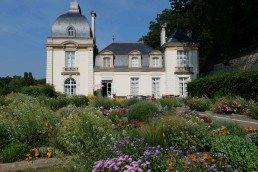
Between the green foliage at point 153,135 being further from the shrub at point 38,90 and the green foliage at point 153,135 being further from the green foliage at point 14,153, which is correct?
the shrub at point 38,90

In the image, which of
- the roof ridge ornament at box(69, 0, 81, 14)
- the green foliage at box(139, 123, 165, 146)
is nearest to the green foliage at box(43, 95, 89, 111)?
the green foliage at box(139, 123, 165, 146)

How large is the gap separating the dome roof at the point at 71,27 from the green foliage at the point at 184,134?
25.1 metres

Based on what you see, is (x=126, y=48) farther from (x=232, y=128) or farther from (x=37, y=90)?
(x=232, y=128)

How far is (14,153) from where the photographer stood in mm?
5188

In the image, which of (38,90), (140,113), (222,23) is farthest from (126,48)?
(140,113)

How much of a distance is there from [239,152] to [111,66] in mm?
25277

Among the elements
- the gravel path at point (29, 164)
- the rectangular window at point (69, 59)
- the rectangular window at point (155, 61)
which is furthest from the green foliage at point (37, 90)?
the gravel path at point (29, 164)

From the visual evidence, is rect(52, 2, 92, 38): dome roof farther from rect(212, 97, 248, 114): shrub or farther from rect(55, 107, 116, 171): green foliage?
rect(55, 107, 116, 171): green foliage

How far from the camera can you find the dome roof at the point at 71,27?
29047 mm

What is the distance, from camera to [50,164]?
4.83m

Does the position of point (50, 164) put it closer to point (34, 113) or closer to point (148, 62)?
point (34, 113)

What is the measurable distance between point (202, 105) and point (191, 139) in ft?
A: 29.9

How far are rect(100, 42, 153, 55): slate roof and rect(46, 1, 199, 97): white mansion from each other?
906mm

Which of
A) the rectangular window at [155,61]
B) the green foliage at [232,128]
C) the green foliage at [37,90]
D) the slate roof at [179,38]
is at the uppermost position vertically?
the slate roof at [179,38]
